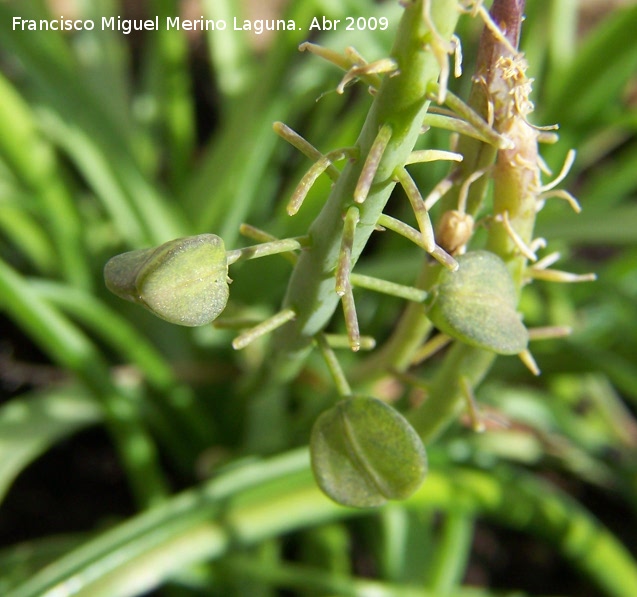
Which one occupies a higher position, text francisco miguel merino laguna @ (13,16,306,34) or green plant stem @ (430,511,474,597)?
text francisco miguel merino laguna @ (13,16,306,34)

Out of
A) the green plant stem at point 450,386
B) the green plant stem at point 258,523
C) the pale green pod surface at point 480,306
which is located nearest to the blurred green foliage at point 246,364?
the green plant stem at point 258,523

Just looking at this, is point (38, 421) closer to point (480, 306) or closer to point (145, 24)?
point (480, 306)

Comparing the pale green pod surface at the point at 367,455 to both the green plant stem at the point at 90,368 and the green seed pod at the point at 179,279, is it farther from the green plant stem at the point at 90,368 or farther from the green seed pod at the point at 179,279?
the green plant stem at the point at 90,368

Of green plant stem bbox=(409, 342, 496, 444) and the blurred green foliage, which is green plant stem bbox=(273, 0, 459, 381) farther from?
the blurred green foliage

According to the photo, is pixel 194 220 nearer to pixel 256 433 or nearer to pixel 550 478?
pixel 256 433

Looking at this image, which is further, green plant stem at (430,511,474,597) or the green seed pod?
green plant stem at (430,511,474,597)

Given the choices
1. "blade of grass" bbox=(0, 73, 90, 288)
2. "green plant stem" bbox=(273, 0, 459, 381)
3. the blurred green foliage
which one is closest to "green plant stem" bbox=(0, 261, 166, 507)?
the blurred green foliage

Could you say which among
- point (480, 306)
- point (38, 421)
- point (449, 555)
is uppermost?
point (480, 306)

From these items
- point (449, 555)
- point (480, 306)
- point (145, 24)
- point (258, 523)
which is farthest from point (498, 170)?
point (145, 24)
